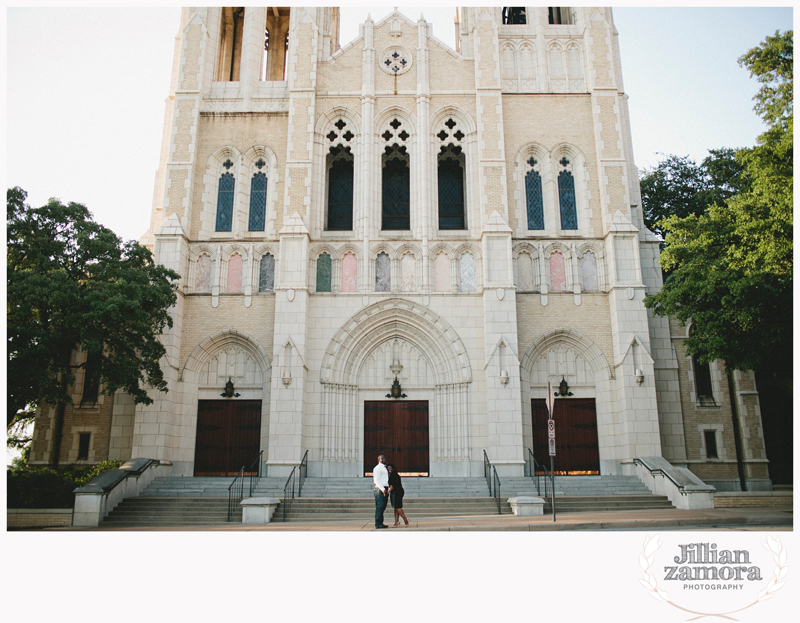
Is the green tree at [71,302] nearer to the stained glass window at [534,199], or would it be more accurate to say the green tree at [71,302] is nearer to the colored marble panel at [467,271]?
the colored marble panel at [467,271]

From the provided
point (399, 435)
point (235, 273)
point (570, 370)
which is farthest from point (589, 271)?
point (235, 273)

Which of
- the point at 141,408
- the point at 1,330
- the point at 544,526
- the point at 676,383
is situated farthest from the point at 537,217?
the point at 1,330

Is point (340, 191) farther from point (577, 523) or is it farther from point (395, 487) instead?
point (577, 523)

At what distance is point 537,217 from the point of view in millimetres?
21891

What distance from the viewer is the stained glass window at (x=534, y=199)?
21.8 m

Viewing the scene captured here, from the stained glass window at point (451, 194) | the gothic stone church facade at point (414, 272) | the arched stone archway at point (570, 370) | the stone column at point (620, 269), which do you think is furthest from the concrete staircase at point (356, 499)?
the stained glass window at point (451, 194)

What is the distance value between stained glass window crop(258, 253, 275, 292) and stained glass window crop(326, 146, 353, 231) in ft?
8.84

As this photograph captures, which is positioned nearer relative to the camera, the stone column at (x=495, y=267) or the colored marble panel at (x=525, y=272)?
the stone column at (x=495, y=267)

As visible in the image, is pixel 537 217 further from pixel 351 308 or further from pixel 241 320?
pixel 241 320

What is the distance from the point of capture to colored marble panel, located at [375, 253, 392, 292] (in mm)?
20797

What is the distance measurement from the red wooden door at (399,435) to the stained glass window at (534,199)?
7.15 m

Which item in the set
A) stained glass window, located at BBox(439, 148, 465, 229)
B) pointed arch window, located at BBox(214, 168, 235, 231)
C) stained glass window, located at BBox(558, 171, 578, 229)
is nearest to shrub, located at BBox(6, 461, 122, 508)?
pointed arch window, located at BBox(214, 168, 235, 231)

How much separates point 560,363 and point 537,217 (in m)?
5.07

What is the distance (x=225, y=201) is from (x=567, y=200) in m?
11.7
